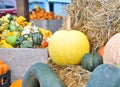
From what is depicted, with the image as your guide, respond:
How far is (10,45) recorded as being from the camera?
398cm

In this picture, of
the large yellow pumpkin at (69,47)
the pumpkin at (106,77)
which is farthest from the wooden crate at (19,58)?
the pumpkin at (106,77)

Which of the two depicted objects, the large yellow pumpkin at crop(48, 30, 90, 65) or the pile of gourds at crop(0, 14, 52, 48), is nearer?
the large yellow pumpkin at crop(48, 30, 90, 65)

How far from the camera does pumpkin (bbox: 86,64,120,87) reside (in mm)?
1546

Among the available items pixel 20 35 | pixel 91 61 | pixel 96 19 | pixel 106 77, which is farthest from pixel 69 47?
pixel 20 35

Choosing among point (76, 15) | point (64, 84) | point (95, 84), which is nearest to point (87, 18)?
point (76, 15)

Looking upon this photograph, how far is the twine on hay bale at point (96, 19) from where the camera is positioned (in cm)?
233

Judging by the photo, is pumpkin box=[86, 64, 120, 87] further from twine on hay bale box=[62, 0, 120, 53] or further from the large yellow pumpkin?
twine on hay bale box=[62, 0, 120, 53]

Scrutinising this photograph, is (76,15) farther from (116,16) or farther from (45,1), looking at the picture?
(45,1)

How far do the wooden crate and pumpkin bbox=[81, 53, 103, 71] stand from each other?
144cm

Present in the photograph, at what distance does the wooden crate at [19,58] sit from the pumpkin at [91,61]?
56.8 inches

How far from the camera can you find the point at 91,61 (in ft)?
7.03

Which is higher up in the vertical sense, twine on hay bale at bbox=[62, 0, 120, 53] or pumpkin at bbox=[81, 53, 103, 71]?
twine on hay bale at bbox=[62, 0, 120, 53]

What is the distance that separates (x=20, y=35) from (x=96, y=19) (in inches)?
72.8

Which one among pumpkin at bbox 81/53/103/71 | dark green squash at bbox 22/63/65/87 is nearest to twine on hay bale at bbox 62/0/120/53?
pumpkin at bbox 81/53/103/71
